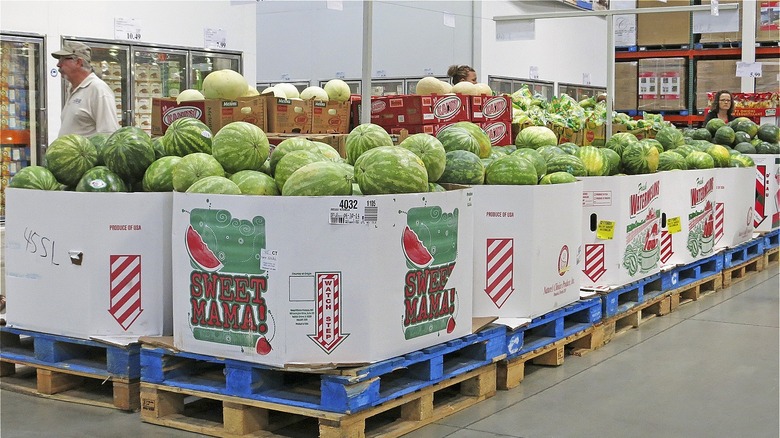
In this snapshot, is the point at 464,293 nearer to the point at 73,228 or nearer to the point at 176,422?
the point at 176,422

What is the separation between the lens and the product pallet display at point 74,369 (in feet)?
15.0

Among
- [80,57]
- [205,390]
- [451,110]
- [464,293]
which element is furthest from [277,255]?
[80,57]

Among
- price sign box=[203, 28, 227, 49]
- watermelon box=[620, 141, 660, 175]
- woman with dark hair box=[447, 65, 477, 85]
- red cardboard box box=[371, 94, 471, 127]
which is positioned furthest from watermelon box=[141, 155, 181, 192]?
price sign box=[203, 28, 227, 49]

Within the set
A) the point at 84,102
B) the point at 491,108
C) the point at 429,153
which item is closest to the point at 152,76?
the point at 84,102

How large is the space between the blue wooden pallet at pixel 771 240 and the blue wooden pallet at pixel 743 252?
0.72ft

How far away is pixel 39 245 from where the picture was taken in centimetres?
476

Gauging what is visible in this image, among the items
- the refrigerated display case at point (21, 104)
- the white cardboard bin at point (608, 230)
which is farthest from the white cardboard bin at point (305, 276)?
the refrigerated display case at point (21, 104)

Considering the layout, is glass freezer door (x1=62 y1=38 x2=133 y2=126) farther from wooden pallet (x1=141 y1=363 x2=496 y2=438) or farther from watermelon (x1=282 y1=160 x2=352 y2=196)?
watermelon (x1=282 y1=160 x2=352 y2=196)

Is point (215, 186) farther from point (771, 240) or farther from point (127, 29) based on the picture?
point (771, 240)

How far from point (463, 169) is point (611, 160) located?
6.39 ft

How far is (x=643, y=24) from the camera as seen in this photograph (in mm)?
15156

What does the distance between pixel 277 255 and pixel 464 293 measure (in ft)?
3.51

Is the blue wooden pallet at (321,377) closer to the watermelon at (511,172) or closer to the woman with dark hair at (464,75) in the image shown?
the watermelon at (511,172)

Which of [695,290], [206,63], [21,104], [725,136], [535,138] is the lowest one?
[695,290]
